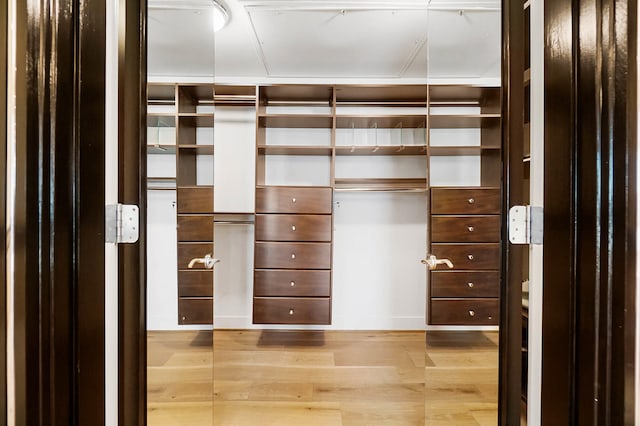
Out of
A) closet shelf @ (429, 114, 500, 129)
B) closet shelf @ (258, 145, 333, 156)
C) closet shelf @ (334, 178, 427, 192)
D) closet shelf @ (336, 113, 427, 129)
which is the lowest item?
closet shelf @ (334, 178, 427, 192)

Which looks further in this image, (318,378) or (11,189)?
(318,378)

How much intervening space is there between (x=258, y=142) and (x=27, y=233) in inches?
86.4

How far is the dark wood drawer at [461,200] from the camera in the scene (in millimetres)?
2360

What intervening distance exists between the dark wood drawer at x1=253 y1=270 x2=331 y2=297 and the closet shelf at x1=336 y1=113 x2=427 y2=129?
125 centimetres

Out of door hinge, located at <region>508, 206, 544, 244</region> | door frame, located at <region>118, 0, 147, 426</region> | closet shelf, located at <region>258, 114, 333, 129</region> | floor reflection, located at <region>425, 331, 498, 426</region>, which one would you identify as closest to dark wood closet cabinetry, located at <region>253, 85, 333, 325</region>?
closet shelf, located at <region>258, 114, 333, 129</region>

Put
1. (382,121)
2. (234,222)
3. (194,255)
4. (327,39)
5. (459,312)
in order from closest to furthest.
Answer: (194,255) → (459,312) → (327,39) → (382,121) → (234,222)

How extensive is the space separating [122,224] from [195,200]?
0.92 m

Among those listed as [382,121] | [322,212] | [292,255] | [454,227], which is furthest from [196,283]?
[382,121]

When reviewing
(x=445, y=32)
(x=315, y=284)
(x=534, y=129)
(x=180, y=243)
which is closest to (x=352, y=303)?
(x=315, y=284)

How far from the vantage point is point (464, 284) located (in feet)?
6.16

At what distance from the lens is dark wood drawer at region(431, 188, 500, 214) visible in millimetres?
2360

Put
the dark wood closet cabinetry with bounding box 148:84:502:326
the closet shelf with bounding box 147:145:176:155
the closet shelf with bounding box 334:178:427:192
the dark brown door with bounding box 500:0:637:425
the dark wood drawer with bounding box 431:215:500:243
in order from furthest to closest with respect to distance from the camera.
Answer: the closet shelf with bounding box 334:178:427:192 < the dark wood drawer with bounding box 431:215:500:243 < the dark wood closet cabinetry with bounding box 148:84:502:326 < the closet shelf with bounding box 147:145:176:155 < the dark brown door with bounding box 500:0:637:425

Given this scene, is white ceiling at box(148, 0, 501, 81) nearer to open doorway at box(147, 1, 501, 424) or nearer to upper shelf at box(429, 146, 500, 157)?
open doorway at box(147, 1, 501, 424)

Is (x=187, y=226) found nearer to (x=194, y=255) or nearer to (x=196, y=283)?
(x=194, y=255)
